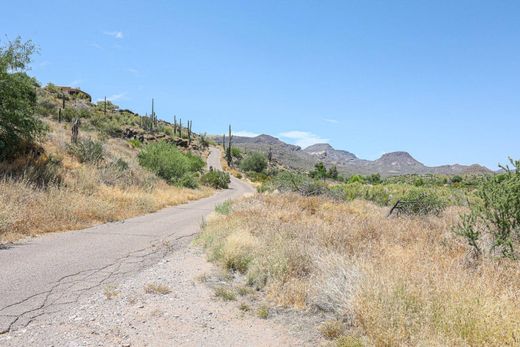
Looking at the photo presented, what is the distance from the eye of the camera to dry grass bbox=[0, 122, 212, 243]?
11548 mm

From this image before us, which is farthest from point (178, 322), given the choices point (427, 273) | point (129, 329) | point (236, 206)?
point (236, 206)

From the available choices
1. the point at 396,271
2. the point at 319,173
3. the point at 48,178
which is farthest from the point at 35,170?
the point at 319,173

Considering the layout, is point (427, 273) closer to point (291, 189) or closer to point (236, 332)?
point (236, 332)

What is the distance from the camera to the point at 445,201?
1858 cm

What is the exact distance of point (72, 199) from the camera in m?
14.8

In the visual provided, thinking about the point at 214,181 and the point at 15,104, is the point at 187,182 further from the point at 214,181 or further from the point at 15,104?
the point at 15,104

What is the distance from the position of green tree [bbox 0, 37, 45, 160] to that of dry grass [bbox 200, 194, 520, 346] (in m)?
10.7

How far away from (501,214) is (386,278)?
176 inches

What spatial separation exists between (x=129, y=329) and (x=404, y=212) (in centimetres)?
1393

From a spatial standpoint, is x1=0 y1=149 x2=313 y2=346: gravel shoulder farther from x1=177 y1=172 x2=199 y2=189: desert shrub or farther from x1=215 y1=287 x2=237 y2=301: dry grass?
x1=177 y1=172 x2=199 y2=189: desert shrub

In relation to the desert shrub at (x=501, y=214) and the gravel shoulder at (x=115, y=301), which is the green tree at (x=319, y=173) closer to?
the desert shrub at (x=501, y=214)

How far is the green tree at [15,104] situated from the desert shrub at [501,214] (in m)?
17.2

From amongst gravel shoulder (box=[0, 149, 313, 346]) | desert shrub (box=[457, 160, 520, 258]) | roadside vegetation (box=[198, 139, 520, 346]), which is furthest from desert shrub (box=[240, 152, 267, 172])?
desert shrub (box=[457, 160, 520, 258])

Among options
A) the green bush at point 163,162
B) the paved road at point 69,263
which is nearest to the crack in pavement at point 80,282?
the paved road at point 69,263
